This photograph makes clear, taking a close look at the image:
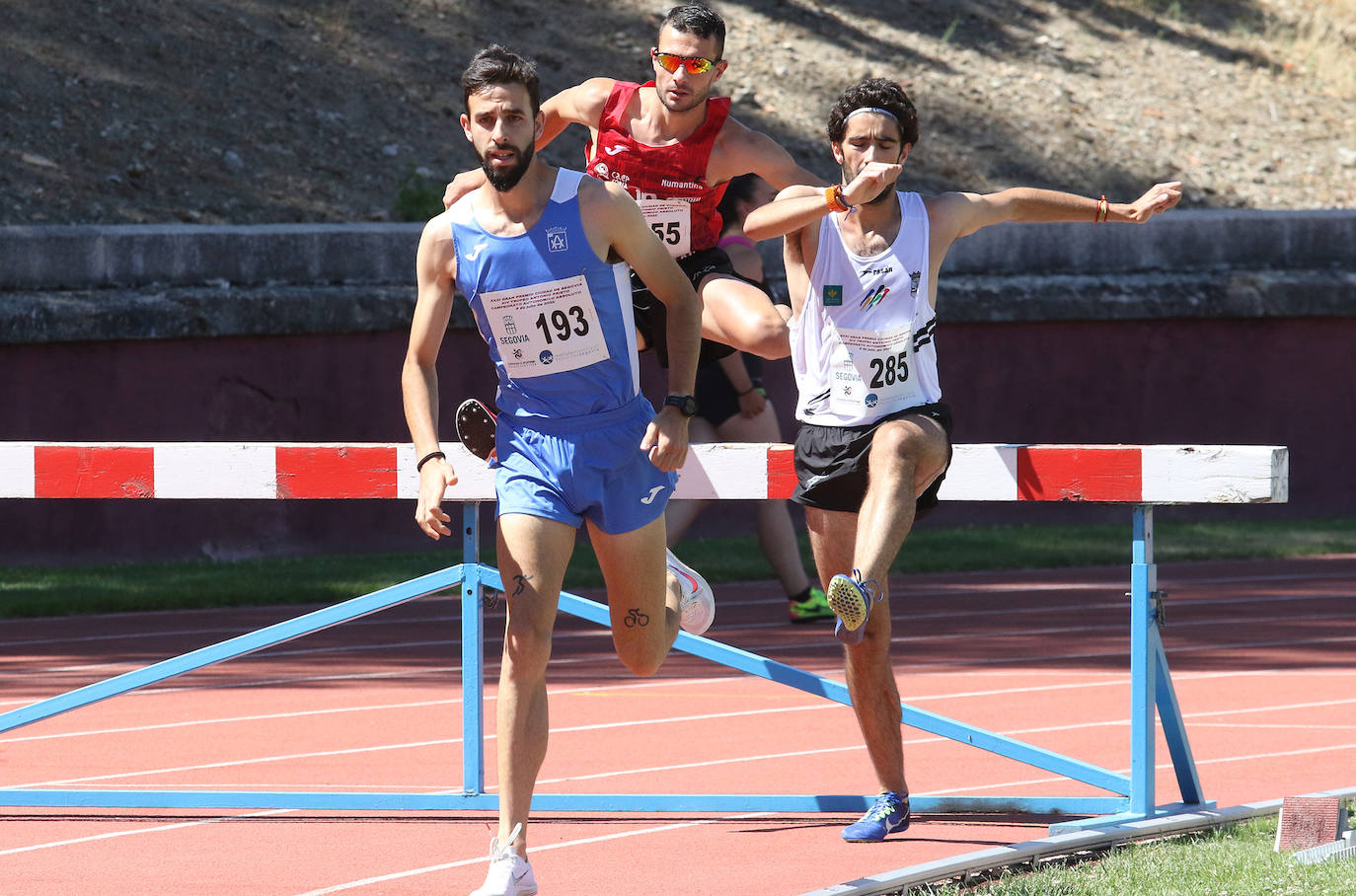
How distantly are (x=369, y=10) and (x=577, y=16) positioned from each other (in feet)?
6.78

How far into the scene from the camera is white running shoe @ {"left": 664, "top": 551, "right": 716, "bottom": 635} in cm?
565

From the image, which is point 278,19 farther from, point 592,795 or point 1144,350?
point 592,795

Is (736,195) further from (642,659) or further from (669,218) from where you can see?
(642,659)

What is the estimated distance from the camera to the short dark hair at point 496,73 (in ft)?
14.5

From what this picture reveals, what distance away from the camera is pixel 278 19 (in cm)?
1817

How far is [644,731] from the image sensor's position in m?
7.45

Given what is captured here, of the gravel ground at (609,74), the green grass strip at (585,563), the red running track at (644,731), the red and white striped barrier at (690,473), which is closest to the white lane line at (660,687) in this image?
the red running track at (644,731)

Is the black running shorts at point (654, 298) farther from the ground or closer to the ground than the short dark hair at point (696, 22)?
closer to the ground

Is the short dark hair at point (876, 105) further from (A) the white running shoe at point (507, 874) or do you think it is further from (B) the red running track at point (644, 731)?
(A) the white running shoe at point (507, 874)

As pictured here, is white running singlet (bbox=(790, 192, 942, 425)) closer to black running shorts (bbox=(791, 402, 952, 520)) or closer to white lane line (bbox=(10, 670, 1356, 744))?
black running shorts (bbox=(791, 402, 952, 520))

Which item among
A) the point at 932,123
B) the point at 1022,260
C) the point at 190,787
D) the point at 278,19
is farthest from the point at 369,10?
the point at 190,787

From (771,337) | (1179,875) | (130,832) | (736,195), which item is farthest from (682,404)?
(736,195)

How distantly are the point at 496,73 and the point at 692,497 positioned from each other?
1.50 meters

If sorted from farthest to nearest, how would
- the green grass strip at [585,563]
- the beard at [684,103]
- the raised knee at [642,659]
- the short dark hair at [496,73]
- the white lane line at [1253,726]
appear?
the green grass strip at [585,563] → the white lane line at [1253,726] → the beard at [684,103] → the raised knee at [642,659] → the short dark hair at [496,73]
